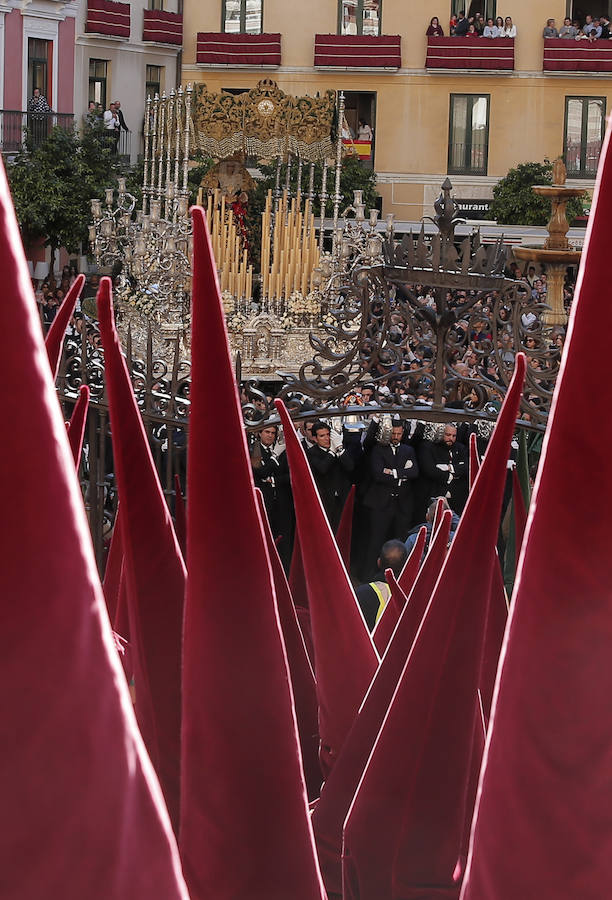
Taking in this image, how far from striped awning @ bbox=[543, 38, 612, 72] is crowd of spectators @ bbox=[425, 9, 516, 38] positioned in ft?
2.86

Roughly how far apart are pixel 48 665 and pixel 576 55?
2586 centimetres

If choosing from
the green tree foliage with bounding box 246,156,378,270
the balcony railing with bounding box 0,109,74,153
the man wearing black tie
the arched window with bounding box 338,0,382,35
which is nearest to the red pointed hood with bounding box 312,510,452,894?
the man wearing black tie

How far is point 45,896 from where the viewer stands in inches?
14.1

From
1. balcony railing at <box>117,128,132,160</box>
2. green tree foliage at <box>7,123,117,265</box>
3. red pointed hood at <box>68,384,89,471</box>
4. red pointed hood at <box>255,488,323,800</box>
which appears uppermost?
balcony railing at <box>117,128,132,160</box>

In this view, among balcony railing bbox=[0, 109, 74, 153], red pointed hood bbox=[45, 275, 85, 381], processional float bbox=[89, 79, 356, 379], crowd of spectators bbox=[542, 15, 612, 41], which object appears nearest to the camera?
red pointed hood bbox=[45, 275, 85, 381]

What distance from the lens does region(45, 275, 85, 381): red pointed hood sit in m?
0.75

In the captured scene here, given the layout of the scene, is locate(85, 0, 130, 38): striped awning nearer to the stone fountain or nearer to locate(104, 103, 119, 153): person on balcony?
locate(104, 103, 119, 153): person on balcony

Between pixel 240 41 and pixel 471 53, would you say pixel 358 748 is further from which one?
pixel 240 41

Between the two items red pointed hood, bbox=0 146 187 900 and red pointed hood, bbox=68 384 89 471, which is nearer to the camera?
red pointed hood, bbox=0 146 187 900

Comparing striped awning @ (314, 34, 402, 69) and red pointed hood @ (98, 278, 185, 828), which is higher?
striped awning @ (314, 34, 402, 69)

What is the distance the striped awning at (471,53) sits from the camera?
80.6ft

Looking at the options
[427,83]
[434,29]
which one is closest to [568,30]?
Result: [434,29]

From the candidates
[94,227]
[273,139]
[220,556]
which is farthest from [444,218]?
[273,139]

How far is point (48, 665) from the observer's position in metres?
0.36
